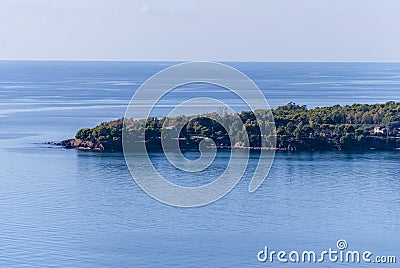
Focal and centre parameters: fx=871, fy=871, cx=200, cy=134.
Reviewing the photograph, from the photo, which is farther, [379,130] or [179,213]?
[379,130]

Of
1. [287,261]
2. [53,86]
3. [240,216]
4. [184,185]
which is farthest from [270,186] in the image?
[53,86]

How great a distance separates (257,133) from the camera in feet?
64.7

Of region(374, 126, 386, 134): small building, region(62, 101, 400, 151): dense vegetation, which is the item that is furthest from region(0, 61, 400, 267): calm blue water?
region(374, 126, 386, 134): small building

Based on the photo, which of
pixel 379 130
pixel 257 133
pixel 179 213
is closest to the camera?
pixel 179 213

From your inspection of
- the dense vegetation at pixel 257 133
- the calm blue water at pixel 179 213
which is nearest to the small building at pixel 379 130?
the dense vegetation at pixel 257 133

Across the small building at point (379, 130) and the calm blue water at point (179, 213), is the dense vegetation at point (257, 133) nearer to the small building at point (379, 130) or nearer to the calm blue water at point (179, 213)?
the small building at point (379, 130)

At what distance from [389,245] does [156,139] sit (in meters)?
9.35

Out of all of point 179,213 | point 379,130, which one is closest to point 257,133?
point 379,130

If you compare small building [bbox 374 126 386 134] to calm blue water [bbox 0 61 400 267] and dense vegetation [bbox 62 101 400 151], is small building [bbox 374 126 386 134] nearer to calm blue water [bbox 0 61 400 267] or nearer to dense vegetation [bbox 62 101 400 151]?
dense vegetation [bbox 62 101 400 151]

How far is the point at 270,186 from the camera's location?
586 inches

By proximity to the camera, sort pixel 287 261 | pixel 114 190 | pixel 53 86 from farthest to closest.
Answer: pixel 53 86 < pixel 114 190 < pixel 287 261

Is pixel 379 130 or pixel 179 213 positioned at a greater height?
pixel 379 130

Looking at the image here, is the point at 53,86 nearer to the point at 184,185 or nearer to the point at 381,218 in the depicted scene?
the point at 184,185

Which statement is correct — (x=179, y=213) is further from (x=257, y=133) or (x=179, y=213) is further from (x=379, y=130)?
(x=379, y=130)
